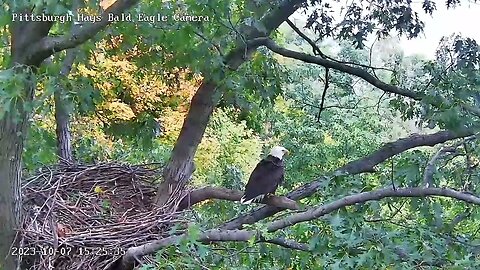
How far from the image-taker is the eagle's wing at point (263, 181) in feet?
10.4

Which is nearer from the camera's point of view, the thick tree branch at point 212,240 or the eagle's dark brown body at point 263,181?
the thick tree branch at point 212,240

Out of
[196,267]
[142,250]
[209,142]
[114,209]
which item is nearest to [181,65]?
[114,209]

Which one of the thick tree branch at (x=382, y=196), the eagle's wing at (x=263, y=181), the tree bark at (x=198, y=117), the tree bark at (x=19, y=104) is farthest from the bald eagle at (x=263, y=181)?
the tree bark at (x=19, y=104)

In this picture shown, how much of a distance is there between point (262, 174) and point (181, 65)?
1.01 m

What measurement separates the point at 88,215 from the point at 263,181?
1002mm

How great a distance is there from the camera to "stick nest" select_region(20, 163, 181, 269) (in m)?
2.99

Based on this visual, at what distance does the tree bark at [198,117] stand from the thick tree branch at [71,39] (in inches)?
40.4

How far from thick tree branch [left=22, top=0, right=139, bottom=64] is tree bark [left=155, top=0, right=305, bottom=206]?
1026 mm

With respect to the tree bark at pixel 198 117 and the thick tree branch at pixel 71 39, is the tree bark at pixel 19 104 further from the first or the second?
the tree bark at pixel 198 117

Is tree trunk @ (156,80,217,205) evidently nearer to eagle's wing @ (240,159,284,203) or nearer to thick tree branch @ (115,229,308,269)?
eagle's wing @ (240,159,284,203)

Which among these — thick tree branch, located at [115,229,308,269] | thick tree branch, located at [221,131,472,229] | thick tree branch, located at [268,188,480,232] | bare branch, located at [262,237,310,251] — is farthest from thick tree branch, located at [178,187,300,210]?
thick tree branch, located at [268,188,480,232]

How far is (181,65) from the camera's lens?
12.5 feet

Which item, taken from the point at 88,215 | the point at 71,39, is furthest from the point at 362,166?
the point at 71,39

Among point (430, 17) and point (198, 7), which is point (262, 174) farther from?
point (430, 17)
